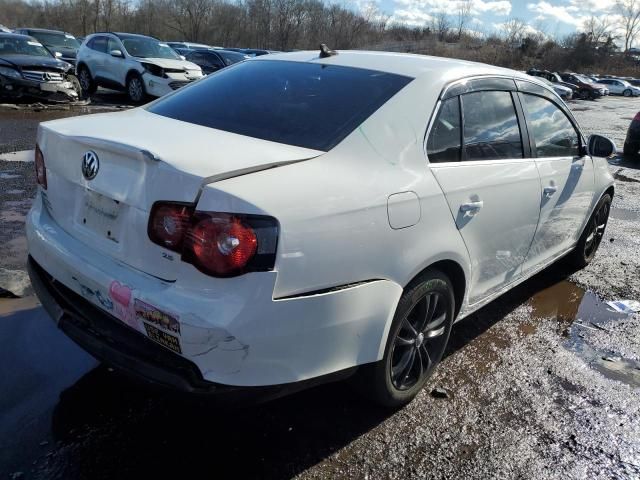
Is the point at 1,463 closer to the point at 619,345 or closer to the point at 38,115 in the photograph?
the point at 619,345

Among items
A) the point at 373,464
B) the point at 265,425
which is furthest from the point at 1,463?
the point at 373,464

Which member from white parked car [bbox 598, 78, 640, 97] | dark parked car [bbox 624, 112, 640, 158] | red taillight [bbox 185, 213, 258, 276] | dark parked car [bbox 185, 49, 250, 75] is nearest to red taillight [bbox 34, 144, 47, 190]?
red taillight [bbox 185, 213, 258, 276]

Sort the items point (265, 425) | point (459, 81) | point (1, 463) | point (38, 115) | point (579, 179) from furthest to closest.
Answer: point (38, 115) < point (579, 179) < point (459, 81) < point (265, 425) < point (1, 463)

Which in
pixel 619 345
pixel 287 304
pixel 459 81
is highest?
pixel 459 81

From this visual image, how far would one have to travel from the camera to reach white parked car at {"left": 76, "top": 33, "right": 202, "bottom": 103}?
46.8 feet

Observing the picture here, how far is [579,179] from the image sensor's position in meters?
4.28

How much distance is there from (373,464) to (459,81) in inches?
81.2

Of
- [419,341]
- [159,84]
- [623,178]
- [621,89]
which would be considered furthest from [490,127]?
[621,89]

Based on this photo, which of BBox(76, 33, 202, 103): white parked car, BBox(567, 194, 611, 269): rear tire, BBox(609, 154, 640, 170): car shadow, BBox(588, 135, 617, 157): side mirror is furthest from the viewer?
BBox(76, 33, 202, 103): white parked car

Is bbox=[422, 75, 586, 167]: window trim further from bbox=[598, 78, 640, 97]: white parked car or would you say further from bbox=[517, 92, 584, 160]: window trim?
bbox=[598, 78, 640, 97]: white parked car

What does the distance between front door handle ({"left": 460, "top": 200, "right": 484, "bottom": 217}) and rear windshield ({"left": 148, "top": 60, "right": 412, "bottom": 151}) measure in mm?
684

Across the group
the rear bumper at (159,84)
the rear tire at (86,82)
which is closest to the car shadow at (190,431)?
the rear bumper at (159,84)

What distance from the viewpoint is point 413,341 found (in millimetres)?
2854

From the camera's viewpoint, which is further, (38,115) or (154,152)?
(38,115)
